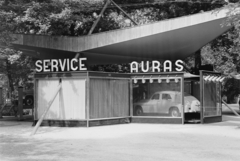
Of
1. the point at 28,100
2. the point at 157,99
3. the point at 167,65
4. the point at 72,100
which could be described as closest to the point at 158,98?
the point at 157,99

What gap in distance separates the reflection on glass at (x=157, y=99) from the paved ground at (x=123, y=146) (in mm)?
4300

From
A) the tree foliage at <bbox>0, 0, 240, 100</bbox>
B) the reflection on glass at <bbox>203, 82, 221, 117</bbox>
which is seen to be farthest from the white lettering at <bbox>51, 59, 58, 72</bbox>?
the reflection on glass at <bbox>203, 82, 221, 117</bbox>

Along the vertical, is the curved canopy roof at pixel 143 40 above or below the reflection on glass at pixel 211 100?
above

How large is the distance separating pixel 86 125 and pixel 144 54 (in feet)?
25.9

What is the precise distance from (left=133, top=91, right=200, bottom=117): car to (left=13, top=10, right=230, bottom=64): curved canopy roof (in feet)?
10.2

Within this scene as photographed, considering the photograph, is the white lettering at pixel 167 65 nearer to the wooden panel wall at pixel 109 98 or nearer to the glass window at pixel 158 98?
the glass window at pixel 158 98

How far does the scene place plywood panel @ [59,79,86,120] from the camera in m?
20.7

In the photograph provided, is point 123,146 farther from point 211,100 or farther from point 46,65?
point 211,100

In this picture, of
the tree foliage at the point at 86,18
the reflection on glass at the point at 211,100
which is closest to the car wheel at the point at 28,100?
the tree foliage at the point at 86,18

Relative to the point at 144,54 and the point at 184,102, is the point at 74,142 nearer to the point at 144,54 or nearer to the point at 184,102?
the point at 184,102

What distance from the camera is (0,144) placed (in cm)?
1402

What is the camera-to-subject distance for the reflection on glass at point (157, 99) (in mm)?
22031

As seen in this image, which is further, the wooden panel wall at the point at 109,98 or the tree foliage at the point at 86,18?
the tree foliage at the point at 86,18

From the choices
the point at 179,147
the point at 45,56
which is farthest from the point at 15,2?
the point at 179,147
